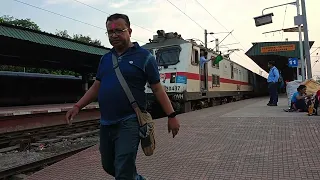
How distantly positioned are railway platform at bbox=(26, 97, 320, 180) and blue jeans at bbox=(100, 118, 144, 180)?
1785 mm

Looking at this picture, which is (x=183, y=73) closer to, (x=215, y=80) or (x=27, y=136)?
(x=215, y=80)

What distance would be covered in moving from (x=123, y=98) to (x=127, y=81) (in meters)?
0.16

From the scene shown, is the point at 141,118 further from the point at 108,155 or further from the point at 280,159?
the point at 280,159

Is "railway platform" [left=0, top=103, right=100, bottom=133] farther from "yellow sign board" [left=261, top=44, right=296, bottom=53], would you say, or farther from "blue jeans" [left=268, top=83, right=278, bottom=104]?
"yellow sign board" [left=261, top=44, right=296, bottom=53]

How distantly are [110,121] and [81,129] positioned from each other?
1060cm

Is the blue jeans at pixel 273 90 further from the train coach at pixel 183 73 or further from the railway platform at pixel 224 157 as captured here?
the railway platform at pixel 224 157

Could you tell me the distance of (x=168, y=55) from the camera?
15000 mm

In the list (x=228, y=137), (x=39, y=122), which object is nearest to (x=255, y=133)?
(x=228, y=137)

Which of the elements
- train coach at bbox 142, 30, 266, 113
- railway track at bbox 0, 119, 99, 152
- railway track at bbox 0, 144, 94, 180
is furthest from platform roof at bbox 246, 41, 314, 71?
railway track at bbox 0, 144, 94, 180

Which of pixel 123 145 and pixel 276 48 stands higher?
pixel 276 48

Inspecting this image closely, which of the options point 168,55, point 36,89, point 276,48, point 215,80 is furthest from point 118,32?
point 276,48

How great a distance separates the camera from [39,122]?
14.7 metres

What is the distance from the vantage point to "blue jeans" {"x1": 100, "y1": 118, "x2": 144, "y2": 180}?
124 inches

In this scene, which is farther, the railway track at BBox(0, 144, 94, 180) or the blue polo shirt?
the railway track at BBox(0, 144, 94, 180)
